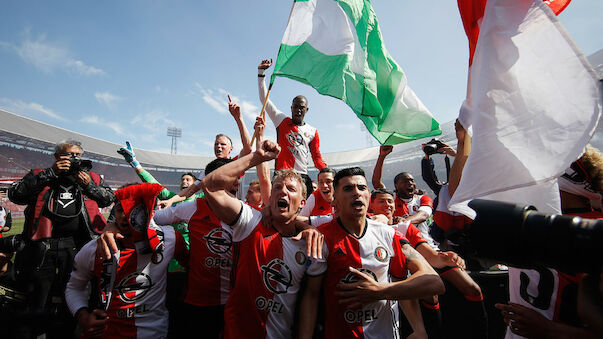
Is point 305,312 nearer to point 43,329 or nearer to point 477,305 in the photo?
point 477,305

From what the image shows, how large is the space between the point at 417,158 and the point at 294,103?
51.4 meters

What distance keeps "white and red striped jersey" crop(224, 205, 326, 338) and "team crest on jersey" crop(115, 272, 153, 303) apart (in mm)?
828

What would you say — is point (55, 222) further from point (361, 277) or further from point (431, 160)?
point (431, 160)

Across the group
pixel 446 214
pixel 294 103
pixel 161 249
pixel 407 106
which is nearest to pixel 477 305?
pixel 446 214

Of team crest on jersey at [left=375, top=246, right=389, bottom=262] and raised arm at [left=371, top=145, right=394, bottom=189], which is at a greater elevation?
raised arm at [left=371, top=145, right=394, bottom=189]

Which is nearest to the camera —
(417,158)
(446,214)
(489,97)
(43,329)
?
(489,97)

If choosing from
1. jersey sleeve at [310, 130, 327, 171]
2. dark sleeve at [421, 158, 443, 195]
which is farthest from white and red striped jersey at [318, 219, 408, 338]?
dark sleeve at [421, 158, 443, 195]

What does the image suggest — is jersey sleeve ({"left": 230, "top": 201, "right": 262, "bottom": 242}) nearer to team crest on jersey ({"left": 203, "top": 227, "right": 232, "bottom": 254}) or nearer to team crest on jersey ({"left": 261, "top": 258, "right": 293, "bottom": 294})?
team crest on jersey ({"left": 261, "top": 258, "right": 293, "bottom": 294})

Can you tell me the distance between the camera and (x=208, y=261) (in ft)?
8.70

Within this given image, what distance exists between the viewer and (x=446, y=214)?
3.77 m

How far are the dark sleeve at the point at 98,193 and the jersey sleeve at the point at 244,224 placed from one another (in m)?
2.21

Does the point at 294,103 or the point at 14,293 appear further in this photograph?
the point at 294,103

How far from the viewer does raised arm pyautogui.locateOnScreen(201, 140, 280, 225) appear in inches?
79.2

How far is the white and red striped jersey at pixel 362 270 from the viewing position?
6.75 ft
